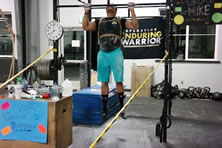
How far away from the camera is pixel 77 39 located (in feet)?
23.5

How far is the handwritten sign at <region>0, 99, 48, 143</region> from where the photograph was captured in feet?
6.96

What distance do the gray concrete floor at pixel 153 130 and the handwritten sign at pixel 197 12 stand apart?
1620 millimetres

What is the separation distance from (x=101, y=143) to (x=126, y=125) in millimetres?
884

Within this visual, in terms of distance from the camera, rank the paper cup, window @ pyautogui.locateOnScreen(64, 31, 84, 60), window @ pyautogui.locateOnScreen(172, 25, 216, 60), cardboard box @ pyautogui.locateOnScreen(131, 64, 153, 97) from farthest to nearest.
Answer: window @ pyautogui.locateOnScreen(64, 31, 84, 60) → window @ pyautogui.locateOnScreen(172, 25, 216, 60) → cardboard box @ pyautogui.locateOnScreen(131, 64, 153, 97) → the paper cup

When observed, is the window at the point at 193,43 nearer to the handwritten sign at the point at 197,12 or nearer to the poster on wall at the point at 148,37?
the poster on wall at the point at 148,37

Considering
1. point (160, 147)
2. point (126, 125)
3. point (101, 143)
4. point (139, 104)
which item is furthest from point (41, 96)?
point (139, 104)

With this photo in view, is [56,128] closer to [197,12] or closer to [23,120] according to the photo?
[23,120]

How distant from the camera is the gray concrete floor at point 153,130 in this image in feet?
9.78

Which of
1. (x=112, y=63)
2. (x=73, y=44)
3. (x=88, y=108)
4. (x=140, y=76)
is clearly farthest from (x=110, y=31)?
(x=73, y=44)

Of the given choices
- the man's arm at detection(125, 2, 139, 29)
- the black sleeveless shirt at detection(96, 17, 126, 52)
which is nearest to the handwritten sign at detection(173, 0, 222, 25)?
the man's arm at detection(125, 2, 139, 29)

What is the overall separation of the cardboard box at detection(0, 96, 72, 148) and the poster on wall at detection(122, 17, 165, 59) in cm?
214

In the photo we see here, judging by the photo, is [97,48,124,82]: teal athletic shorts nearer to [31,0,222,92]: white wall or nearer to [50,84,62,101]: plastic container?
[50,84,62,101]: plastic container

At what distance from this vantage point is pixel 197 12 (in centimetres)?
288

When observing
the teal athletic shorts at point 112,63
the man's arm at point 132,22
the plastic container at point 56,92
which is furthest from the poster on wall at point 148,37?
the plastic container at point 56,92
